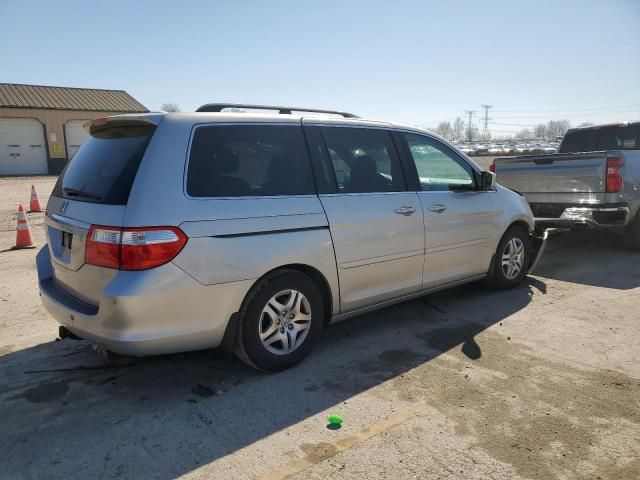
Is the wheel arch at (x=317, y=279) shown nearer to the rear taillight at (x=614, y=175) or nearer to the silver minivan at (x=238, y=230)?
the silver minivan at (x=238, y=230)

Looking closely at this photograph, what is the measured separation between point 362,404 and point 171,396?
4.24ft

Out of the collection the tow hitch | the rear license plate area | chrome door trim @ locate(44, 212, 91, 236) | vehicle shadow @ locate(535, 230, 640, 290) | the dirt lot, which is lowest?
the dirt lot

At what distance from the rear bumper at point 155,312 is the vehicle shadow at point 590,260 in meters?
4.80

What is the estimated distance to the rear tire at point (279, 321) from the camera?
3426mm

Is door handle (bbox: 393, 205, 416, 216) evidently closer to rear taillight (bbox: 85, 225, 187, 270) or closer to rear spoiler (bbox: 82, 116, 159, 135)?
rear taillight (bbox: 85, 225, 187, 270)

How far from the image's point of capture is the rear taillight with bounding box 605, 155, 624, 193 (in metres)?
6.91

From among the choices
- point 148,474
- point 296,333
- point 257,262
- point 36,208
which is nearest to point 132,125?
point 257,262

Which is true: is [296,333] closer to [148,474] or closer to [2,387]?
[148,474]

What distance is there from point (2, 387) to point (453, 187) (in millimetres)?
4143

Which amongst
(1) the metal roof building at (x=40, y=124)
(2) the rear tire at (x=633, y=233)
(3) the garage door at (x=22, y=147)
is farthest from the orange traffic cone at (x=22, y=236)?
(3) the garage door at (x=22, y=147)

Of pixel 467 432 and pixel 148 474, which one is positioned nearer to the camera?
pixel 148 474

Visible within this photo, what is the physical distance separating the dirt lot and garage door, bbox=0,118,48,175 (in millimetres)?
30793

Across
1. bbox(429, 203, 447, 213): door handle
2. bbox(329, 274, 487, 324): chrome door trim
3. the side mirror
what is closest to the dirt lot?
bbox(329, 274, 487, 324): chrome door trim

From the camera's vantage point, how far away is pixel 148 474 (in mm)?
2533
